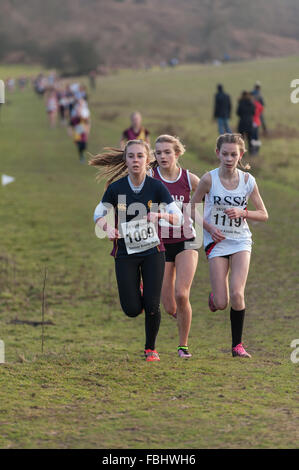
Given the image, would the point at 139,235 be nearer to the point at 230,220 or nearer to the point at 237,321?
the point at 230,220

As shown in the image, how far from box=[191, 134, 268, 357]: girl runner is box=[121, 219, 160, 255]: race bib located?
0.64m

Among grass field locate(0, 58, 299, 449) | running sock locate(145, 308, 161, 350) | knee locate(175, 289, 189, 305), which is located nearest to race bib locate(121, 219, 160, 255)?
running sock locate(145, 308, 161, 350)

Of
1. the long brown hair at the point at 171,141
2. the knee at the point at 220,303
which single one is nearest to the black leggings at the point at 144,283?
the knee at the point at 220,303

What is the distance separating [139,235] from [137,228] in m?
0.06

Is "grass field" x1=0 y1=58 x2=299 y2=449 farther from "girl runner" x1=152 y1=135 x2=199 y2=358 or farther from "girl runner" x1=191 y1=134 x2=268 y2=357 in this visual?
"girl runner" x1=191 y1=134 x2=268 y2=357

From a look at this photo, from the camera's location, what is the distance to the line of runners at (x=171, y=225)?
6688mm

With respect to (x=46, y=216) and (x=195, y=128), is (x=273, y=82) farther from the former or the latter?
(x=46, y=216)

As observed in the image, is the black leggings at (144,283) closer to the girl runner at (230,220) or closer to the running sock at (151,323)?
the running sock at (151,323)

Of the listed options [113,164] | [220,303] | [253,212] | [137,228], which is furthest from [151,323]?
[113,164]

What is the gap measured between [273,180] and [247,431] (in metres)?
16.4

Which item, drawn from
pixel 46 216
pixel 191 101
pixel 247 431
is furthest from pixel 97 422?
pixel 191 101

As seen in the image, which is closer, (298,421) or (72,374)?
(298,421)

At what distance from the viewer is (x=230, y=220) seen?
7.14 m

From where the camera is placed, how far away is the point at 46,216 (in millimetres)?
17344
